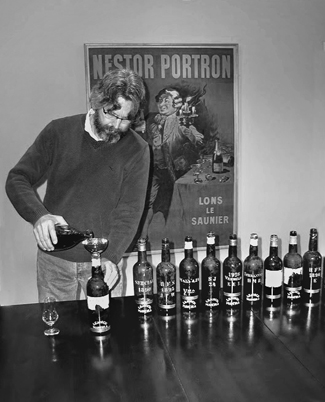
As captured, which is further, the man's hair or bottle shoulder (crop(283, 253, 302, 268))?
the man's hair

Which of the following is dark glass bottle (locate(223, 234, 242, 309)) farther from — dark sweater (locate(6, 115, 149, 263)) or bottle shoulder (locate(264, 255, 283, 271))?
dark sweater (locate(6, 115, 149, 263))

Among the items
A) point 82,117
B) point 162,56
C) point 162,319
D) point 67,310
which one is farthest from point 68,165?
point 162,56

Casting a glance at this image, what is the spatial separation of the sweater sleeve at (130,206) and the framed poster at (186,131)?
2.36 ft

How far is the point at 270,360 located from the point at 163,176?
69.9 inches

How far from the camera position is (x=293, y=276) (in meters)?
1.81

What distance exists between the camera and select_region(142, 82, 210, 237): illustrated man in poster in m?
2.96

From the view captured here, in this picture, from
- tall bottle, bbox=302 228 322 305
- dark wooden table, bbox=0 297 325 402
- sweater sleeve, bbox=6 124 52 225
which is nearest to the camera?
dark wooden table, bbox=0 297 325 402

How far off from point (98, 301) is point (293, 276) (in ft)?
2.52

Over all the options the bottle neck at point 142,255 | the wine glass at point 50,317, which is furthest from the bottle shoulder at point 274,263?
the wine glass at point 50,317

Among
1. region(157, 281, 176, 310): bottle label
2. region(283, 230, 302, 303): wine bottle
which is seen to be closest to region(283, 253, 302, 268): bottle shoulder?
region(283, 230, 302, 303): wine bottle

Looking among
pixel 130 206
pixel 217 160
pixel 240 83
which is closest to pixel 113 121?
pixel 130 206

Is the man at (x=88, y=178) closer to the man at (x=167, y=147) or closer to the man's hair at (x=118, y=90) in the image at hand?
the man's hair at (x=118, y=90)

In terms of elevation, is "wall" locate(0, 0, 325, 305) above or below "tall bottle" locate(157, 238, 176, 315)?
above

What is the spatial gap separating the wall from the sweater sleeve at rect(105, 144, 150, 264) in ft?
2.68
